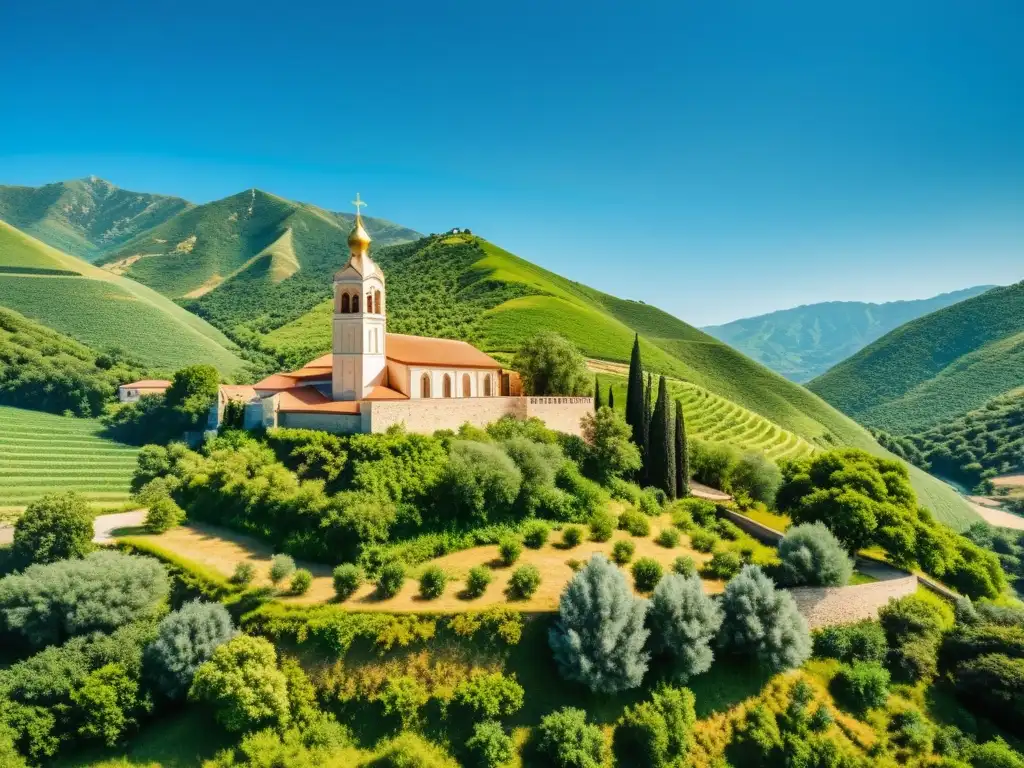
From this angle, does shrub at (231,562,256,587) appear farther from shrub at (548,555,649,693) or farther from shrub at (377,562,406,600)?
shrub at (548,555,649,693)

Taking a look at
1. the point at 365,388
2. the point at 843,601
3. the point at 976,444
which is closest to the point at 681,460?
the point at 843,601

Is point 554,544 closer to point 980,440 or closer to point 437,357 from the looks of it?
point 437,357

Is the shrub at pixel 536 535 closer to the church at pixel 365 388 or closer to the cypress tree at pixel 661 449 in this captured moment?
the church at pixel 365 388

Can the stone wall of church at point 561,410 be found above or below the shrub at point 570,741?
above

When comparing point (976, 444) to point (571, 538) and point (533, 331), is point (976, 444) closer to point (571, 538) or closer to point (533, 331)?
point (533, 331)

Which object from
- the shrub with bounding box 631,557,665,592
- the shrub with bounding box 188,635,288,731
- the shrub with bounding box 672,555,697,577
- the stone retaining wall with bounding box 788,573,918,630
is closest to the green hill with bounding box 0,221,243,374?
the shrub with bounding box 188,635,288,731

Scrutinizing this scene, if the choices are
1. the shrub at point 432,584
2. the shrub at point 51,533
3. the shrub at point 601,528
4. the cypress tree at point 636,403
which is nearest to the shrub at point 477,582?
the shrub at point 432,584
